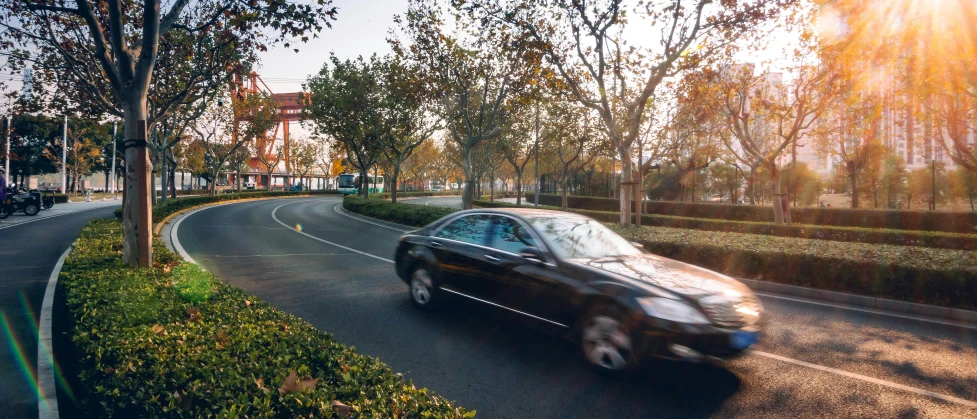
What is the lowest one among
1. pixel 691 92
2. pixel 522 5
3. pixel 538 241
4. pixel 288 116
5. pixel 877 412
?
pixel 877 412

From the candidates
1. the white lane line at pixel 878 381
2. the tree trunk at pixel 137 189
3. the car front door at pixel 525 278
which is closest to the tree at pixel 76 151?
the tree trunk at pixel 137 189

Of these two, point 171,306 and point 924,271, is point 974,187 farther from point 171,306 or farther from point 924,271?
point 171,306

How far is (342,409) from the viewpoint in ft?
8.66

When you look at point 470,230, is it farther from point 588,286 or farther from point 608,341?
point 608,341

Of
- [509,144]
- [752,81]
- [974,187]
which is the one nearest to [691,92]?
[752,81]

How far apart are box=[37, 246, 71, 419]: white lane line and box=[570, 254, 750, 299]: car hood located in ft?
14.3

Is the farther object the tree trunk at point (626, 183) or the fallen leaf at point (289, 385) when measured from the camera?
the tree trunk at point (626, 183)

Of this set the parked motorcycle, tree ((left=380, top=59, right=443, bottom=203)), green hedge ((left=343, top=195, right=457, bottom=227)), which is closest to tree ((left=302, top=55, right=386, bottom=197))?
tree ((left=380, top=59, right=443, bottom=203))

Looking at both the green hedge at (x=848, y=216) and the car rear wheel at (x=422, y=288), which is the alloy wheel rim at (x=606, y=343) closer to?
the car rear wheel at (x=422, y=288)

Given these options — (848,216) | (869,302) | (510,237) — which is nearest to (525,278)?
(510,237)

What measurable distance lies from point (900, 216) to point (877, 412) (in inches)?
811

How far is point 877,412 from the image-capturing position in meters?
3.98

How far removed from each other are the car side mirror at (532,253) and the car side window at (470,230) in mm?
679

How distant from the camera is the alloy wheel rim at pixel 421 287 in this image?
6.58 meters
